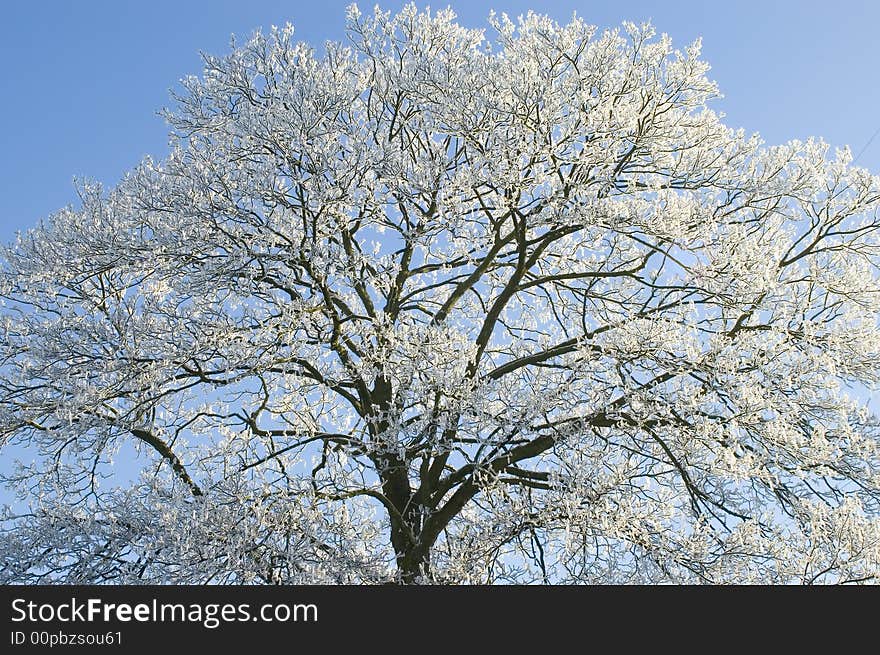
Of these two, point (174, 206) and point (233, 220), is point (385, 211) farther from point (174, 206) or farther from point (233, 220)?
point (174, 206)

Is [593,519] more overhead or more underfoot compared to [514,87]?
more underfoot

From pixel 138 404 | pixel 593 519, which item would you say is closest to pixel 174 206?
pixel 138 404

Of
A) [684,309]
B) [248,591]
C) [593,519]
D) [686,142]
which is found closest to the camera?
[248,591]

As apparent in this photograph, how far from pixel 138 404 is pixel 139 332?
2.36ft

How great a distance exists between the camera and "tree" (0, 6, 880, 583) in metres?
6.96

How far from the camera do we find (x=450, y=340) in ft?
23.4

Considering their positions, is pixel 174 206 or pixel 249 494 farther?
pixel 174 206

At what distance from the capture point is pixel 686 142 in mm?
8578

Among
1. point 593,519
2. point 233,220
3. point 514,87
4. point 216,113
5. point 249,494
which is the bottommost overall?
point 593,519

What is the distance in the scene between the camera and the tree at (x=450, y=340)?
274 inches

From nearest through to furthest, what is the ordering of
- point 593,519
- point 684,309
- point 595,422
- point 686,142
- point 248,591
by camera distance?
point 248,591
point 593,519
point 595,422
point 684,309
point 686,142

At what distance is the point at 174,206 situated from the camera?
26.7ft

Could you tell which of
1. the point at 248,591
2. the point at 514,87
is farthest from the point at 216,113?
the point at 248,591

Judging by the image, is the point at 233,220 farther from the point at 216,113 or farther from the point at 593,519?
the point at 593,519
